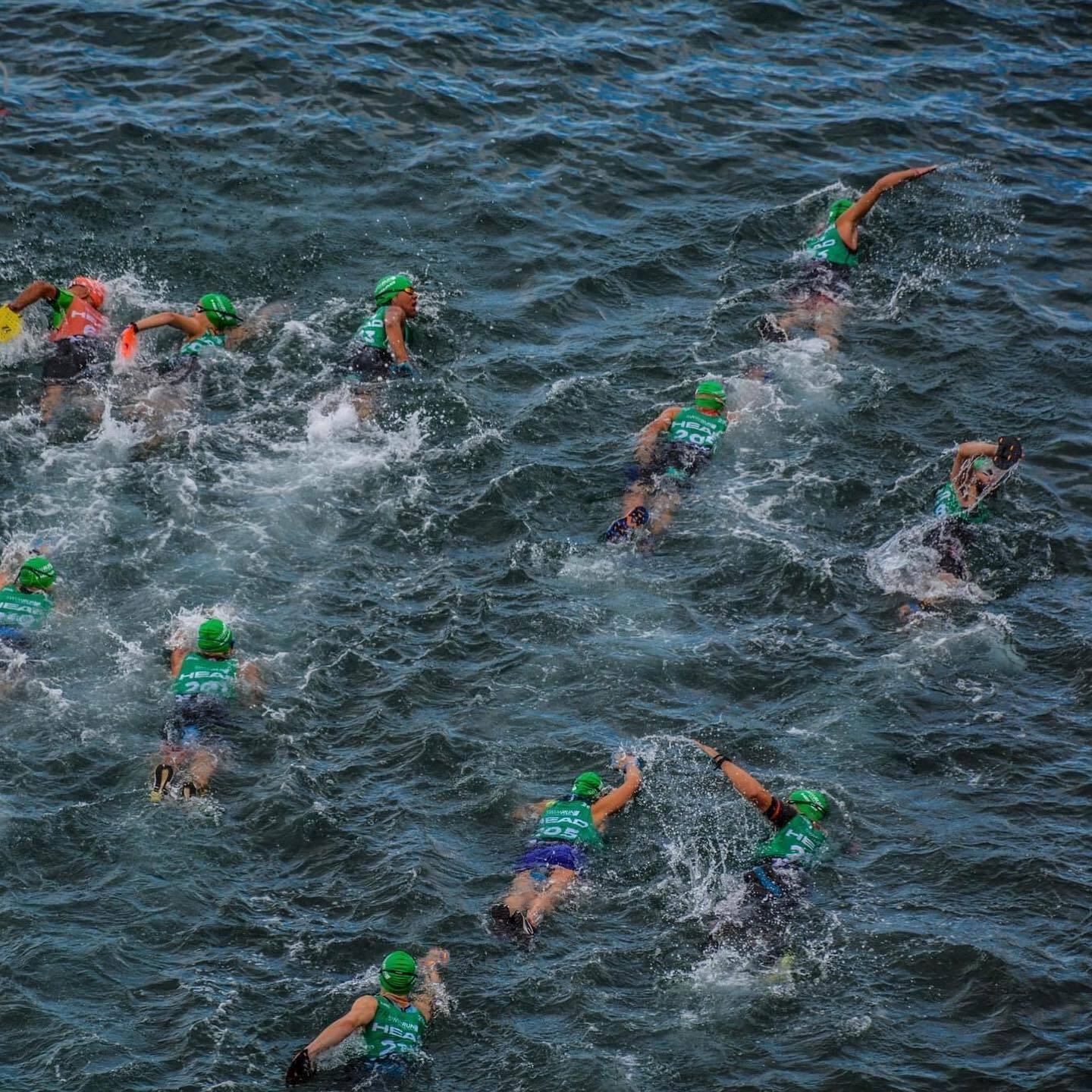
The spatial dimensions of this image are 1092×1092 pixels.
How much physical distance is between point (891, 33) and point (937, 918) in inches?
833

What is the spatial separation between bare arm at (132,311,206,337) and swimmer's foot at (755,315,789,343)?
26.5ft

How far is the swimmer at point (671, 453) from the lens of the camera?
20.2 metres

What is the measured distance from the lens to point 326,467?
20.6 meters

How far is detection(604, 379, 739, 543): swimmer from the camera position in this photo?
20.2 meters

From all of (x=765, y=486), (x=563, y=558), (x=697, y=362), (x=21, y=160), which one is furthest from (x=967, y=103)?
Answer: (x=21, y=160)

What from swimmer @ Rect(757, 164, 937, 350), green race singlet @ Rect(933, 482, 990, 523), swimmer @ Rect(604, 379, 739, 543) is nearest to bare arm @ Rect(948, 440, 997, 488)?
green race singlet @ Rect(933, 482, 990, 523)

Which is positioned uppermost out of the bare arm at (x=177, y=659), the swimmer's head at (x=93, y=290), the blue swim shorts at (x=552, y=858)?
the swimmer's head at (x=93, y=290)

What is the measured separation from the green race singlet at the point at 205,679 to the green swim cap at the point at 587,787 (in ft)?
12.9

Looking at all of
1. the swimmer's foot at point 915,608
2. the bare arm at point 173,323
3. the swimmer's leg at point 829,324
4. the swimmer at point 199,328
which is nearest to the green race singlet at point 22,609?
the swimmer at point 199,328

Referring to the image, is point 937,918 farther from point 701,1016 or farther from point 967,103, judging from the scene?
point 967,103

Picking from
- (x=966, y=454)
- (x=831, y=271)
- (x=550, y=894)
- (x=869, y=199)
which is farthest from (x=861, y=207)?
(x=550, y=894)

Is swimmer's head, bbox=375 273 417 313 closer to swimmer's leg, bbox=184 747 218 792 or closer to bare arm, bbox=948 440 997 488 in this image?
bare arm, bbox=948 440 997 488

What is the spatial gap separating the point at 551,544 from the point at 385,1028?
7590mm

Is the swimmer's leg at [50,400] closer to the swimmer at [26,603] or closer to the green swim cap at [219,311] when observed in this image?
the green swim cap at [219,311]
